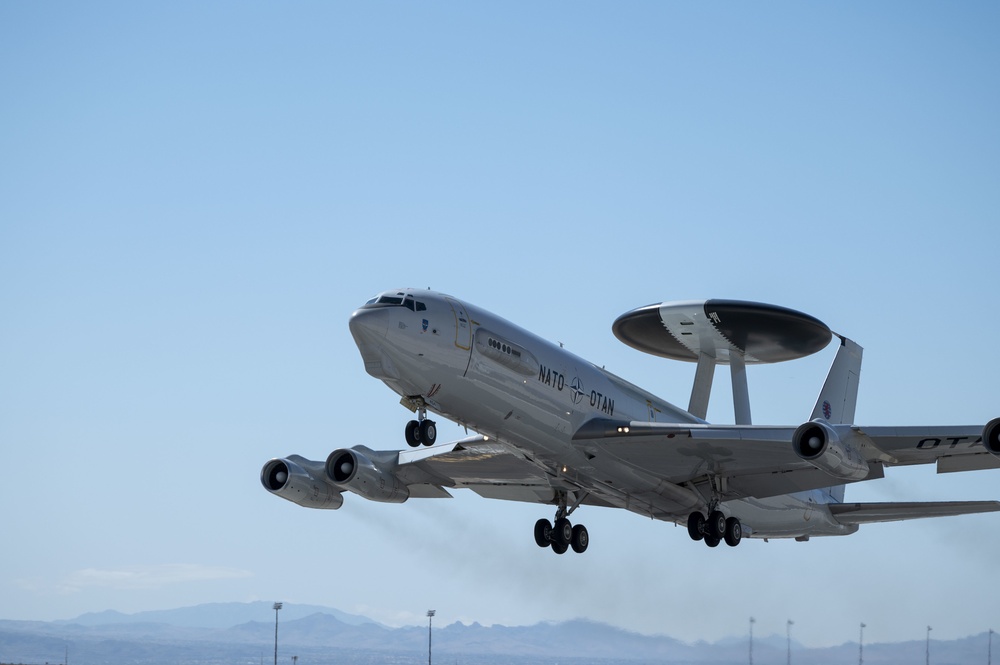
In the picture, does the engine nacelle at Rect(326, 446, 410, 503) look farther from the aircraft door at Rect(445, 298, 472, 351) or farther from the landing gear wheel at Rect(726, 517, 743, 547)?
the landing gear wheel at Rect(726, 517, 743, 547)

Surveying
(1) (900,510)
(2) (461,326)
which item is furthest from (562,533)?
(1) (900,510)

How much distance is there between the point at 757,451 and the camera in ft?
130

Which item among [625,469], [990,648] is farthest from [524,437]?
[990,648]

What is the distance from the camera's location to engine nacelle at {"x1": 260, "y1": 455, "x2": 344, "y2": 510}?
45.4 m

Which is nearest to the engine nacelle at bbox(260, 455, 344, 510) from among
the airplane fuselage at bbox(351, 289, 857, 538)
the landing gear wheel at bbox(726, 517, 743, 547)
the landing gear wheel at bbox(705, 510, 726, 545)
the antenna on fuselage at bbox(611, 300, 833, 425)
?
the airplane fuselage at bbox(351, 289, 857, 538)

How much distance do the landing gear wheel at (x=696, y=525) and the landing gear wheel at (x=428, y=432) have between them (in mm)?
12578

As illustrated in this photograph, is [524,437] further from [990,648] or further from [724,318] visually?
[990,648]

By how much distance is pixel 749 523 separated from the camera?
46375mm

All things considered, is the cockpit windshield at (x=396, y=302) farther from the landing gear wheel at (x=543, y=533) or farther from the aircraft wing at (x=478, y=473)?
the landing gear wheel at (x=543, y=533)

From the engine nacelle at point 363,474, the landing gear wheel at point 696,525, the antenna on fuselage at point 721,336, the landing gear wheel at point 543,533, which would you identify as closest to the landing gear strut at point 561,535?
the landing gear wheel at point 543,533

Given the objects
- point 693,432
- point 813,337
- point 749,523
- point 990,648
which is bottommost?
point 990,648

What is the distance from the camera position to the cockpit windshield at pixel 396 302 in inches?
1299

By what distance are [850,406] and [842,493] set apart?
470 cm

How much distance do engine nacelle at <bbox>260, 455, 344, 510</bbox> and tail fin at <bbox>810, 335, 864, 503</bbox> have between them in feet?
71.5
